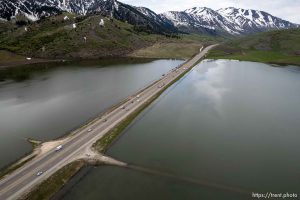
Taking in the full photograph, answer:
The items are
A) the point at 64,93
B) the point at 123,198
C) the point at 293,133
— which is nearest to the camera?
the point at 123,198

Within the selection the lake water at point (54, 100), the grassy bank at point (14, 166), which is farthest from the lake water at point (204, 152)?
the lake water at point (54, 100)

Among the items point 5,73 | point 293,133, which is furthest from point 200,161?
point 5,73

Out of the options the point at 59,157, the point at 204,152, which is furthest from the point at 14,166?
the point at 204,152

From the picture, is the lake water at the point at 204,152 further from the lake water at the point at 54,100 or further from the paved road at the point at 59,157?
the lake water at the point at 54,100

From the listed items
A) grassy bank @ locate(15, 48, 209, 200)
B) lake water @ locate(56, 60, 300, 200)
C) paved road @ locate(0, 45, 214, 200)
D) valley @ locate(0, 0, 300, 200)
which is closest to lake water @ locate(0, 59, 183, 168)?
valley @ locate(0, 0, 300, 200)

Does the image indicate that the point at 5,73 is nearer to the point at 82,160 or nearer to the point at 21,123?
the point at 21,123

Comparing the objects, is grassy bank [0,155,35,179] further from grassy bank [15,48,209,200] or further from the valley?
grassy bank [15,48,209,200]

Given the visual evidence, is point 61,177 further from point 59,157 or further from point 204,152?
point 204,152
